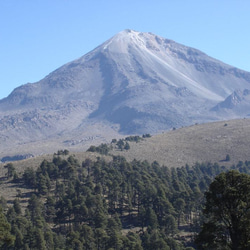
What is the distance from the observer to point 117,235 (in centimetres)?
5066

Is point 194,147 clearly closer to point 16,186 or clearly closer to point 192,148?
point 192,148

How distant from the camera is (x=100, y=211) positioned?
6275cm

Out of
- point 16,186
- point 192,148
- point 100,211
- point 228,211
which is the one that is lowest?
point 100,211

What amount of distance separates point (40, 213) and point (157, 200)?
1960 cm

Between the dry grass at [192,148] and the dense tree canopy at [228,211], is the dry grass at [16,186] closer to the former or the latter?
the dry grass at [192,148]

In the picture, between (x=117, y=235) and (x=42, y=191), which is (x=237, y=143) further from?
(x=117, y=235)

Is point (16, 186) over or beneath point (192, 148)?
beneath

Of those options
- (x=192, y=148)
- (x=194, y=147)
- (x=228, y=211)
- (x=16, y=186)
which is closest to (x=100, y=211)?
(x=16, y=186)

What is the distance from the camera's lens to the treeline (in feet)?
167

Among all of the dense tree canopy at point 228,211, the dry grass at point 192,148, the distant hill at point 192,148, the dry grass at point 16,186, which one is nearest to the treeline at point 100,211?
the dry grass at point 16,186

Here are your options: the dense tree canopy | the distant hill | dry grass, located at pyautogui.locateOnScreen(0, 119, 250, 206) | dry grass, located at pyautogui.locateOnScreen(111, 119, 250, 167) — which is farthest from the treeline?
dry grass, located at pyautogui.locateOnScreen(111, 119, 250, 167)

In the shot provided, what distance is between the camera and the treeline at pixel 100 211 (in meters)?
50.8

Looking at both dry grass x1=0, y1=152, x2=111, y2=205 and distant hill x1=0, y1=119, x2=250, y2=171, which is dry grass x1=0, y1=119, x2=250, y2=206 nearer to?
distant hill x1=0, y1=119, x2=250, y2=171

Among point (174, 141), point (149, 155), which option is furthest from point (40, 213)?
point (174, 141)
